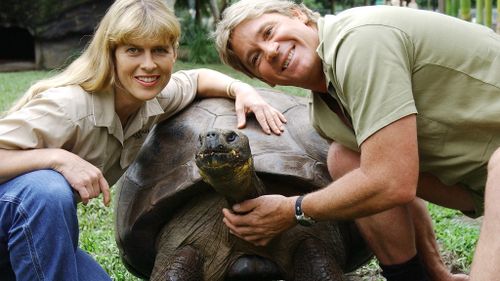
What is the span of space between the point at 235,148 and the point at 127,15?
2.49 feet

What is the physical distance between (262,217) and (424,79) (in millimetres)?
759

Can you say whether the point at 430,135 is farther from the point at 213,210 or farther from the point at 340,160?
the point at 213,210

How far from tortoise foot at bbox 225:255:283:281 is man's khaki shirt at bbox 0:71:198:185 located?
0.63 metres

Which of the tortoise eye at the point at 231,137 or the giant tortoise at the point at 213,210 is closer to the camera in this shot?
the tortoise eye at the point at 231,137

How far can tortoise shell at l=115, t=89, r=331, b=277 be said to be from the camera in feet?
9.32

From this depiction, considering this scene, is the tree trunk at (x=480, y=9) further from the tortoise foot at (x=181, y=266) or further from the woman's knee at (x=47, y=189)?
the woman's knee at (x=47, y=189)

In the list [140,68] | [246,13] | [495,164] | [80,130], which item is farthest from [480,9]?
[80,130]

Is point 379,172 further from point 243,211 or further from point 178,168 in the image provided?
point 178,168

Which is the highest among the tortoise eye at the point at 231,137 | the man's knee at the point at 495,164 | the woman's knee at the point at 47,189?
the man's knee at the point at 495,164

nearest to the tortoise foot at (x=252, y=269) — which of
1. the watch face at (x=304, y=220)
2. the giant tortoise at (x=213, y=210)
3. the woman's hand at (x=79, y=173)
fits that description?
the giant tortoise at (x=213, y=210)

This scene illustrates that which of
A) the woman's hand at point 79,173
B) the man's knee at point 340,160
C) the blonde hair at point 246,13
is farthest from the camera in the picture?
the man's knee at point 340,160

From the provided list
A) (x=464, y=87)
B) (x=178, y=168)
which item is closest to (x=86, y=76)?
(x=178, y=168)

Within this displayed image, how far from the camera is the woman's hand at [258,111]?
3.06m

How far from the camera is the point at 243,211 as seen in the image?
8.70 feet
